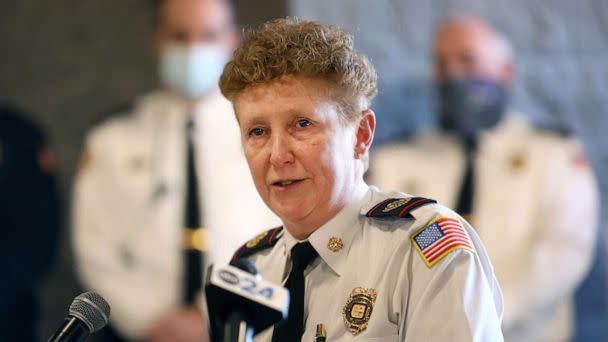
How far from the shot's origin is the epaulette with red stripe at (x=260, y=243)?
213 cm

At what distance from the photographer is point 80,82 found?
4773 millimetres

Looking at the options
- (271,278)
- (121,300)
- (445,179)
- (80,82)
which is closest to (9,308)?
(121,300)

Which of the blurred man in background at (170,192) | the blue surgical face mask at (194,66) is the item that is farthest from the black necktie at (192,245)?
the blue surgical face mask at (194,66)

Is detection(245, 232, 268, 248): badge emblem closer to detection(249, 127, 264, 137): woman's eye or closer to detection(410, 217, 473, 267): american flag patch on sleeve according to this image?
detection(249, 127, 264, 137): woman's eye

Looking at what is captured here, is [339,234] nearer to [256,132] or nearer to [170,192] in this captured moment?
[256,132]

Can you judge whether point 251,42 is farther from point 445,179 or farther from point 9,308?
point 9,308

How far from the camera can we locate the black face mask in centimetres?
475

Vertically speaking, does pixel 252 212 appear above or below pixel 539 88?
below

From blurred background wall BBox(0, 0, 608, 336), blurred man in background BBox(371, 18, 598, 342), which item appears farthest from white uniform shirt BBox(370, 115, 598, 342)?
blurred background wall BBox(0, 0, 608, 336)

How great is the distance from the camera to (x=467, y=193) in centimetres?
457

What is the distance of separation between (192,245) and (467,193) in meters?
1.39

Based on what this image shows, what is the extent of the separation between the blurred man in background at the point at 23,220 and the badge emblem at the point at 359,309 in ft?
10.4

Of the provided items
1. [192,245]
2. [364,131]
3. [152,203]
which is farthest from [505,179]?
[364,131]

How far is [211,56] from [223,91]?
2.81 m
